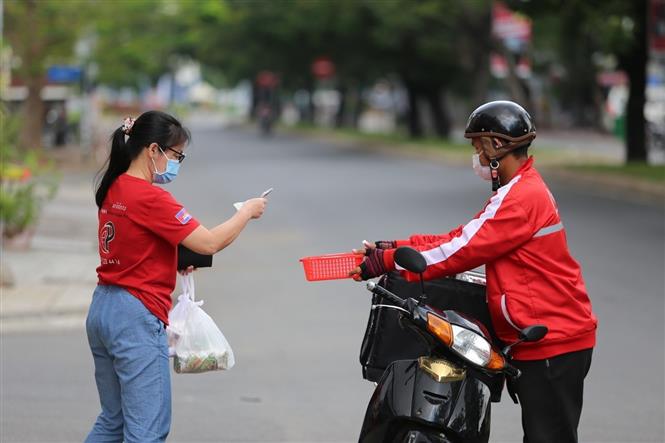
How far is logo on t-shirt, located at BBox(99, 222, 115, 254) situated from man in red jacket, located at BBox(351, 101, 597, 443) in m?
0.98

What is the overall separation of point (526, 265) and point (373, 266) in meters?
0.56

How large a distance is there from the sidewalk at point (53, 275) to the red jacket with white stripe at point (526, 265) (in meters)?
6.12

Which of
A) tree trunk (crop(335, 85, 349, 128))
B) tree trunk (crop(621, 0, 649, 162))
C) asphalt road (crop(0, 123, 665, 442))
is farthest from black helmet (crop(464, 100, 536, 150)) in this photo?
tree trunk (crop(335, 85, 349, 128))

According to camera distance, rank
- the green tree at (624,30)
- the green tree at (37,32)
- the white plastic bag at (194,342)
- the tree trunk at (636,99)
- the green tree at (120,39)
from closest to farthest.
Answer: the white plastic bag at (194,342)
the green tree at (624,30)
the tree trunk at (636,99)
the green tree at (37,32)
the green tree at (120,39)

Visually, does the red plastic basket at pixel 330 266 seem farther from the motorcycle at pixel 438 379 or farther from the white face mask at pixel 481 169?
the white face mask at pixel 481 169

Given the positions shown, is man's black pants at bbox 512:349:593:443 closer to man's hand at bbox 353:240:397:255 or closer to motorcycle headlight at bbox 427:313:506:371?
motorcycle headlight at bbox 427:313:506:371

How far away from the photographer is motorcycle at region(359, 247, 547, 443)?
4227 mm

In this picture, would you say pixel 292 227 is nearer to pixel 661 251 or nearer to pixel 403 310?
pixel 661 251

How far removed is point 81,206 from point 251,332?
11.1 m

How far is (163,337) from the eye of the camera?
4680mm

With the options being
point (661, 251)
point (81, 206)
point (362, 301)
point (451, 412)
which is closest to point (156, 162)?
point (451, 412)

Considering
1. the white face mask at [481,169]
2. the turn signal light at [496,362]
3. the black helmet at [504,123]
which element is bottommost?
the turn signal light at [496,362]

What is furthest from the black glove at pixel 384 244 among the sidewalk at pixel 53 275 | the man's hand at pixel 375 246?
the sidewalk at pixel 53 275

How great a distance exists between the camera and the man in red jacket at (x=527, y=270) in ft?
14.3
